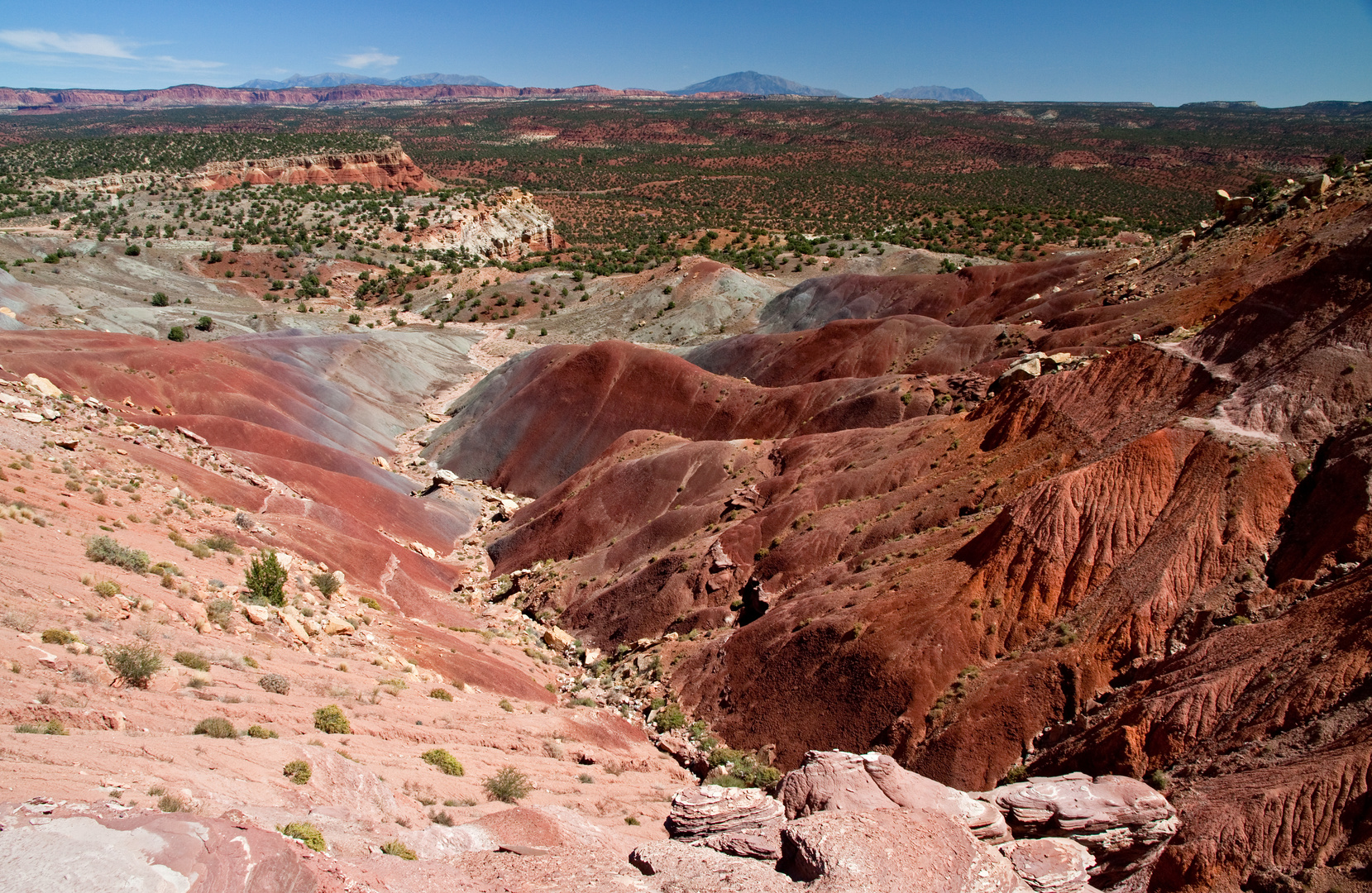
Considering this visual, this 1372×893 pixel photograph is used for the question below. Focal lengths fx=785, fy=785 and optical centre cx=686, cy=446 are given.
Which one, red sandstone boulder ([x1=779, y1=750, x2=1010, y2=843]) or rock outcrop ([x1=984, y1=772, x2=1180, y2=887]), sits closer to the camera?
rock outcrop ([x1=984, y1=772, x2=1180, y2=887])

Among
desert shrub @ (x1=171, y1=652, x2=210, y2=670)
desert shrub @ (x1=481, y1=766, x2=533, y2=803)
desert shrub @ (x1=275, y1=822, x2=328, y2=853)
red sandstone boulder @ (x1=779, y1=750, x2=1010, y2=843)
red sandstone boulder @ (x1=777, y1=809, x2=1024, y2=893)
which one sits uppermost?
desert shrub @ (x1=275, y1=822, x2=328, y2=853)

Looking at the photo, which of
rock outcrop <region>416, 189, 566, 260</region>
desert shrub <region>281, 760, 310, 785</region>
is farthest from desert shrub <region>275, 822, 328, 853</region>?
rock outcrop <region>416, 189, 566, 260</region>

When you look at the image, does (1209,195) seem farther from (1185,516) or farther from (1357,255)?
(1185,516)

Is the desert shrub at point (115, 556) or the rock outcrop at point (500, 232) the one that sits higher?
the rock outcrop at point (500, 232)

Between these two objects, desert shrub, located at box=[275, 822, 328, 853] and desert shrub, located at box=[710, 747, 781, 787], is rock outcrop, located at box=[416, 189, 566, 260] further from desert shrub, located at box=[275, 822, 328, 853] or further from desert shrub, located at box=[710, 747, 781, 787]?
desert shrub, located at box=[275, 822, 328, 853]

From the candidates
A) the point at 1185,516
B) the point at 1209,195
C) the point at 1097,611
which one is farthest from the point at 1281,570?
the point at 1209,195

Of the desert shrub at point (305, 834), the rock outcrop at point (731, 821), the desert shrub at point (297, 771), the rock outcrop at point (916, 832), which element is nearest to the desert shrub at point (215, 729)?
the desert shrub at point (297, 771)

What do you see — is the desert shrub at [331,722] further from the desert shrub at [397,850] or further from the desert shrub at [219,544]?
the desert shrub at [219,544]
